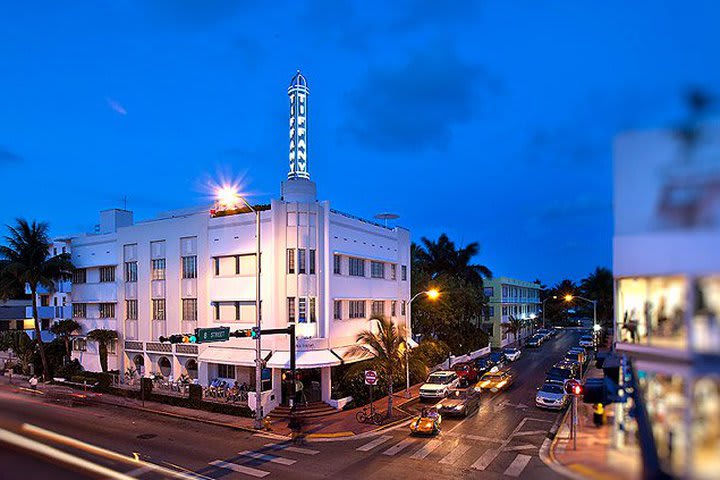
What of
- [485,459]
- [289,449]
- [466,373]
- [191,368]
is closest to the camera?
[485,459]

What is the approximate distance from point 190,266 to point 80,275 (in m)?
16.7

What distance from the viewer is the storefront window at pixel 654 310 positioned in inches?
88.6

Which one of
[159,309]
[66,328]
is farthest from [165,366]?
[66,328]

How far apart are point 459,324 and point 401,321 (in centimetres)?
1539

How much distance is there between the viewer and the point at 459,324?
179 feet

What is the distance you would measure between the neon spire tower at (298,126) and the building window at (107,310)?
71.6 ft

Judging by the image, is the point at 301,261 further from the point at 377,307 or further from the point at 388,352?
the point at 377,307

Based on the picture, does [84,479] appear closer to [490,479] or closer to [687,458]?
[490,479]

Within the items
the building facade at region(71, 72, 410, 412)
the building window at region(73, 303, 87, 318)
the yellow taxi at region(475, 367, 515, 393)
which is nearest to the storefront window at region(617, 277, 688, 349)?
the building facade at region(71, 72, 410, 412)

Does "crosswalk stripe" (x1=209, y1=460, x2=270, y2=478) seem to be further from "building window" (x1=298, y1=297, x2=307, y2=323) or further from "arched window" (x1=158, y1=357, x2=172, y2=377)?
"arched window" (x1=158, y1=357, x2=172, y2=377)

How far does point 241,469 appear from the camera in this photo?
18828 mm

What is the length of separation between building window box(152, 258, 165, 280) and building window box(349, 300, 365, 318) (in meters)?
15.5

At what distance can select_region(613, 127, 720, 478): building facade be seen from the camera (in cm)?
199

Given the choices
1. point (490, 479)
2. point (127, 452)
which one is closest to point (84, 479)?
point (127, 452)
